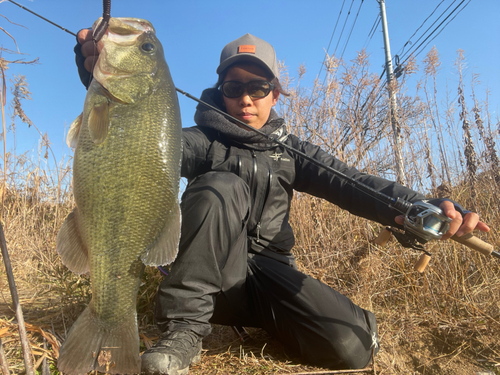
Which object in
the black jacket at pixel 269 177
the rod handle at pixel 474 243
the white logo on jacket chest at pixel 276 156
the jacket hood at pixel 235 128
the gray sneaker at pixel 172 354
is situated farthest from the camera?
the white logo on jacket chest at pixel 276 156

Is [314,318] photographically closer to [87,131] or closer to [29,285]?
[87,131]

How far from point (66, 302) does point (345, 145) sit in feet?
10.8

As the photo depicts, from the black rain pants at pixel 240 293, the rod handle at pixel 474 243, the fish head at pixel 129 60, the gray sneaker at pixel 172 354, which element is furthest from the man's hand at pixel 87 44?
the rod handle at pixel 474 243

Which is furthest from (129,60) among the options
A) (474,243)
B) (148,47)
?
(474,243)

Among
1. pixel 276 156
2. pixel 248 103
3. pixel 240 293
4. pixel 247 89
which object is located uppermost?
pixel 247 89

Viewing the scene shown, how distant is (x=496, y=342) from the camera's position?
2.36m

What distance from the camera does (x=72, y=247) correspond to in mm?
1488

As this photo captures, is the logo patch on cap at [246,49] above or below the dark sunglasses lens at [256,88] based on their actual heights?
above

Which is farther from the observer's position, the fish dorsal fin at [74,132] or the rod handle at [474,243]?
the rod handle at [474,243]

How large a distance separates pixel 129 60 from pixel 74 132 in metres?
0.49

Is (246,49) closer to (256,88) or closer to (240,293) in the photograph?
(256,88)

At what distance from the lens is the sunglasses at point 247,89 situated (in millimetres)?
2664

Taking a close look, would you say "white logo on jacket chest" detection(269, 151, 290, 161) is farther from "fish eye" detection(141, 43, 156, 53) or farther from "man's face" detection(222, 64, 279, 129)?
"fish eye" detection(141, 43, 156, 53)

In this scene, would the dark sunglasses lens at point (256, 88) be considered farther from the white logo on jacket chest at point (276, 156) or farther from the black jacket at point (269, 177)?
the white logo on jacket chest at point (276, 156)
